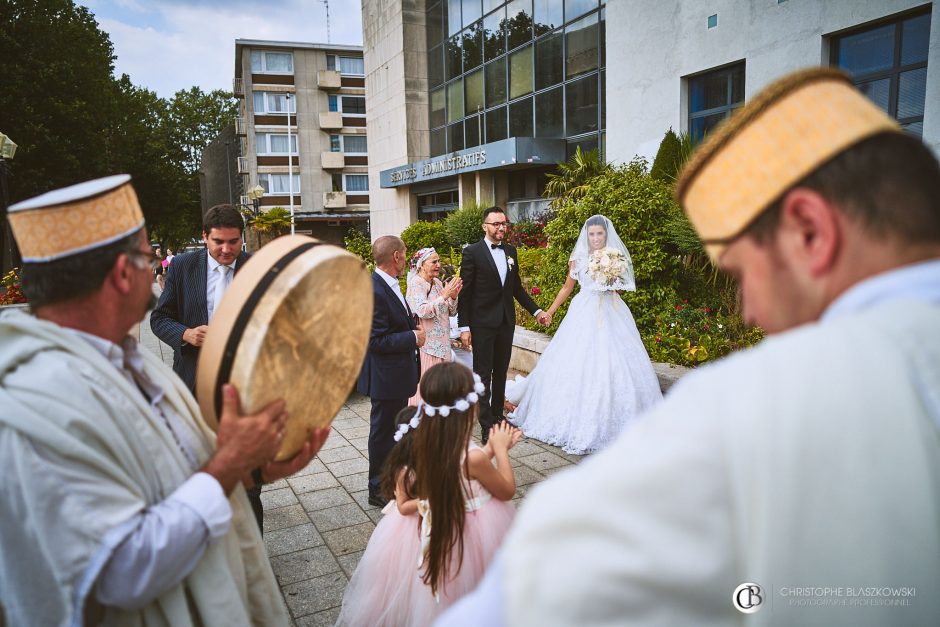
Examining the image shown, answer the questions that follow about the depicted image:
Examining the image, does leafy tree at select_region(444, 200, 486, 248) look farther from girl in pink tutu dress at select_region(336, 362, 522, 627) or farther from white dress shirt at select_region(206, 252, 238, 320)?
girl in pink tutu dress at select_region(336, 362, 522, 627)

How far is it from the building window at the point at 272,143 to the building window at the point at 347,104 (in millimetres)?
4310

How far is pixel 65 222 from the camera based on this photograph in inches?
53.8

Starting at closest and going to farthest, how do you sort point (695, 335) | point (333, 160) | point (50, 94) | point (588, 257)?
1. point (588, 257)
2. point (695, 335)
3. point (50, 94)
4. point (333, 160)

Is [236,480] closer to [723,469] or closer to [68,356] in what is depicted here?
[68,356]

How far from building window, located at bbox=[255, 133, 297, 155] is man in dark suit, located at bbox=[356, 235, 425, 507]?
47861 mm

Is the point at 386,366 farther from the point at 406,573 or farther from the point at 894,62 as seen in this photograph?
the point at 894,62

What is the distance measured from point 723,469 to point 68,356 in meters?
1.45

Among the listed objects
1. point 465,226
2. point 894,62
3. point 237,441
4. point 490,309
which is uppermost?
A: point 894,62

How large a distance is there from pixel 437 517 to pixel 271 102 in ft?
169

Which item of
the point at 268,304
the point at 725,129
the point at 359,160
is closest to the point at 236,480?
the point at 268,304

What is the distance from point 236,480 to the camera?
155 centimetres

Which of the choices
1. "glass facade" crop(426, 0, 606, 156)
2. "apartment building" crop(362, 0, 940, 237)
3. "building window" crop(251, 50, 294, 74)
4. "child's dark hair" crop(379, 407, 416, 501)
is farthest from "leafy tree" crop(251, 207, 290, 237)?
"child's dark hair" crop(379, 407, 416, 501)

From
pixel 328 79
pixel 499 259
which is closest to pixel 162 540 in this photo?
pixel 499 259

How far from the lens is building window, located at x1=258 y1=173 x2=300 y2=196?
4869 centimetres
